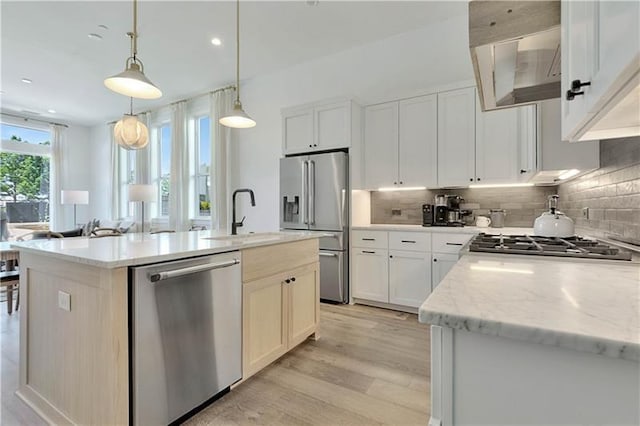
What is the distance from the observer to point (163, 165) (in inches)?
262

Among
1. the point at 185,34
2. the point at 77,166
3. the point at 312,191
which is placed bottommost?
the point at 312,191

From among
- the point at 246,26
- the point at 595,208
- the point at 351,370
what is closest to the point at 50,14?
the point at 246,26

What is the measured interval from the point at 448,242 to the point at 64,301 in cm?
299

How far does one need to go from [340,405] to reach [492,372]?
1.41 m

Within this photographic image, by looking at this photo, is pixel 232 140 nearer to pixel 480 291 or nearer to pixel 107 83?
pixel 107 83

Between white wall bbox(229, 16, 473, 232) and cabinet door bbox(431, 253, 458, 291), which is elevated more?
white wall bbox(229, 16, 473, 232)

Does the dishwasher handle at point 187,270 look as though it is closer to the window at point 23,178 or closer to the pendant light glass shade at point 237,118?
the pendant light glass shade at point 237,118

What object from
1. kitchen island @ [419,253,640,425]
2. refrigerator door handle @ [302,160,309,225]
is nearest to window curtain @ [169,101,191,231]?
refrigerator door handle @ [302,160,309,225]

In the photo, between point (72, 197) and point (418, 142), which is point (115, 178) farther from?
point (418, 142)

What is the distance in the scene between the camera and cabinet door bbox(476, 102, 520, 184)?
10.1ft

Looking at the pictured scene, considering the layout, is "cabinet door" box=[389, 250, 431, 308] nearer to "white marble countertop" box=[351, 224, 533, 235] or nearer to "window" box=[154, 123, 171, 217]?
"white marble countertop" box=[351, 224, 533, 235]

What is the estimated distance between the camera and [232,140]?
5.14m

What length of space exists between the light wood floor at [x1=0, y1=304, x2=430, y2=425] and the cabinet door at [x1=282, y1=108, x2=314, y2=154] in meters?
2.28

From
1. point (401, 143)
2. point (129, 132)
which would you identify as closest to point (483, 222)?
point (401, 143)
